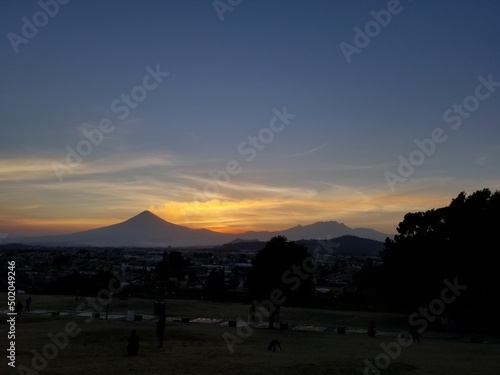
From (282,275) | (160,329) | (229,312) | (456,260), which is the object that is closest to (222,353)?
(160,329)

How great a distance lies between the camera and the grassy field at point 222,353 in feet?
61.9

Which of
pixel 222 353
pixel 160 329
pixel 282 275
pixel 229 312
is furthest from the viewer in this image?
pixel 229 312

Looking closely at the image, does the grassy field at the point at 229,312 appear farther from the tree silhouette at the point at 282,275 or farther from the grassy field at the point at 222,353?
the grassy field at the point at 222,353

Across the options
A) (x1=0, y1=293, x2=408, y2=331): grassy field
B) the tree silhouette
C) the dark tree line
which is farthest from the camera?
(x1=0, y1=293, x2=408, y2=331): grassy field

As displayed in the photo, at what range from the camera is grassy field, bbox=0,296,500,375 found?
61.9 feet

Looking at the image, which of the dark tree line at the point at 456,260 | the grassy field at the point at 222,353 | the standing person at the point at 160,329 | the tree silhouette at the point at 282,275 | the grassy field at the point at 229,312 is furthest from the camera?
the grassy field at the point at 229,312

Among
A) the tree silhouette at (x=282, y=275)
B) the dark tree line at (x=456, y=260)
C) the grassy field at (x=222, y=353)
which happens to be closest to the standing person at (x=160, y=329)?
the grassy field at (x=222, y=353)

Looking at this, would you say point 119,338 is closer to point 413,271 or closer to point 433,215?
point 413,271

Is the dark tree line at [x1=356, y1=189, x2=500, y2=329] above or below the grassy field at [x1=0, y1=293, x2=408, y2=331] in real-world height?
above

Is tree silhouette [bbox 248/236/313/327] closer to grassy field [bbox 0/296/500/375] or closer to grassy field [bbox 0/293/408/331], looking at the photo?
grassy field [bbox 0/296/500/375]

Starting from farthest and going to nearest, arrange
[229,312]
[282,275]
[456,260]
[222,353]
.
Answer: [229,312]
[456,260]
[282,275]
[222,353]

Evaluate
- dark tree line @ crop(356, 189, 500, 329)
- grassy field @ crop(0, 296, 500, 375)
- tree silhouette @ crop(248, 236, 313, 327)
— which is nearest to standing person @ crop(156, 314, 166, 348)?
grassy field @ crop(0, 296, 500, 375)

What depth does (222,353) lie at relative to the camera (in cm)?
2286

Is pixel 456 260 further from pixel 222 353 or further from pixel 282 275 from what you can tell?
pixel 222 353
